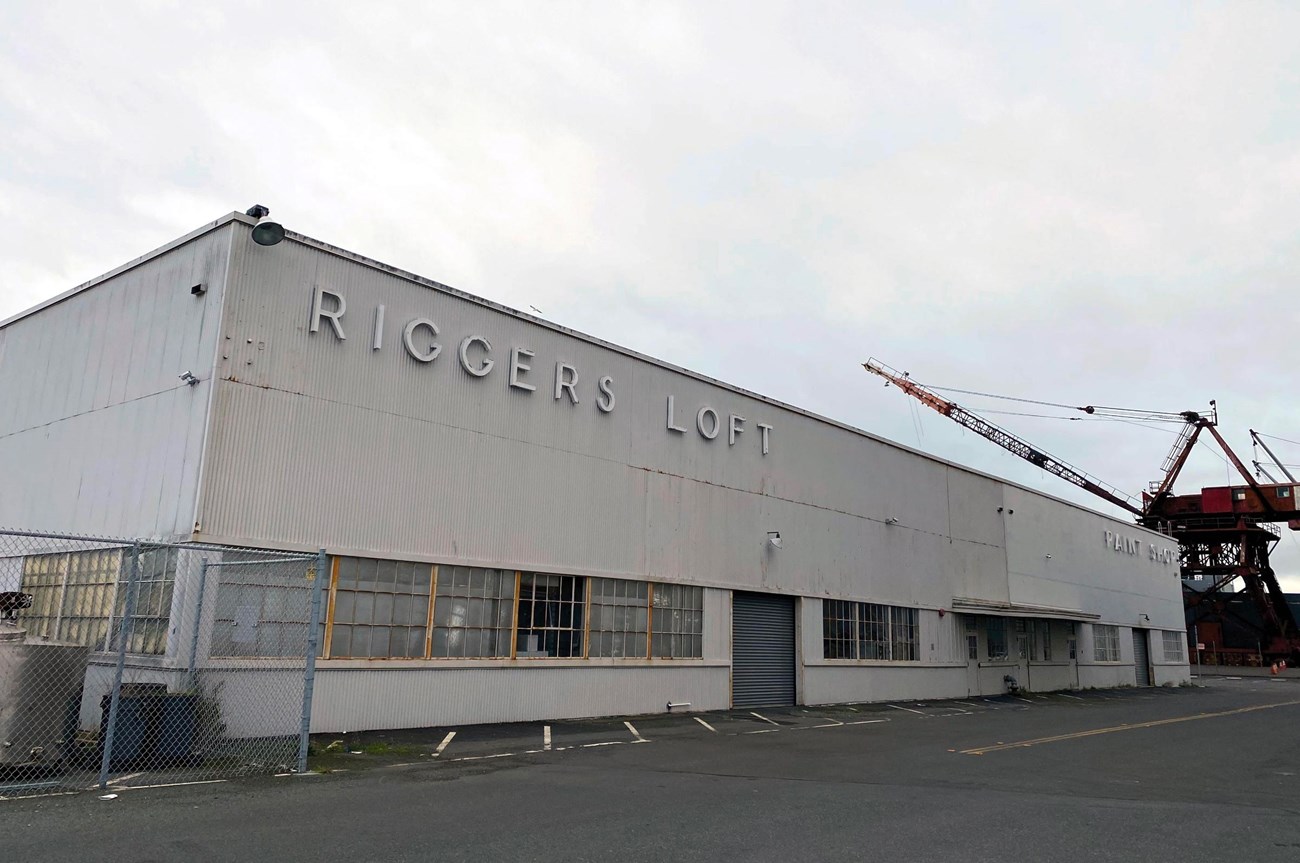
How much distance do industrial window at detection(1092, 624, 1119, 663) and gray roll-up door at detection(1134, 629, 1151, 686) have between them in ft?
→ 9.91

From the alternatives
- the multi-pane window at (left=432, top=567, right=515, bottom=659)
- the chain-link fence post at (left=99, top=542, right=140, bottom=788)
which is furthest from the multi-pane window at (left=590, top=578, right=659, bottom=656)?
the chain-link fence post at (left=99, top=542, right=140, bottom=788)

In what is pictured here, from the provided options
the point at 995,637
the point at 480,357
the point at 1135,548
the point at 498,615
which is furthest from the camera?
the point at 1135,548

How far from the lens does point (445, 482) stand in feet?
55.7

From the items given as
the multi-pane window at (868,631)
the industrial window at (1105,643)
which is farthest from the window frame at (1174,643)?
the multi-pane window at (868,631)

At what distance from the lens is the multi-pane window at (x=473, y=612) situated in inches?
654

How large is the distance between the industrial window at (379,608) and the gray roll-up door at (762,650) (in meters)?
8.90

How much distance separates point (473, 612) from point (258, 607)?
3983 mm

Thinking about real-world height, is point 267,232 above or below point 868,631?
above

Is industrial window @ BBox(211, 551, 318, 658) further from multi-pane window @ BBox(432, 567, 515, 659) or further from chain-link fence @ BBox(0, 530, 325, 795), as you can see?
multi-pane window @ BBox(432, 567, 515, 659)

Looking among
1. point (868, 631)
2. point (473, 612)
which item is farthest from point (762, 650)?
point (473, 612)

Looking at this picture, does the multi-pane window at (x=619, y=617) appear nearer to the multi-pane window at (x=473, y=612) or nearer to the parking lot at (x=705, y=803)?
the multi-pane window at (x=473, y=612)

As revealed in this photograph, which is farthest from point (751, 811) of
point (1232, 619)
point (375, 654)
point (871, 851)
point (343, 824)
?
point (1232, 619)

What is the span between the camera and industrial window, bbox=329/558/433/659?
15.3 m

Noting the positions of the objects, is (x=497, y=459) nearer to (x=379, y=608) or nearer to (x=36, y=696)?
(x=379, y=608)
